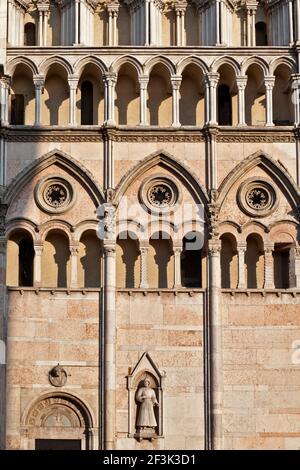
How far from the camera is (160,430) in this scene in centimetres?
2997

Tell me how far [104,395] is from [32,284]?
315cm

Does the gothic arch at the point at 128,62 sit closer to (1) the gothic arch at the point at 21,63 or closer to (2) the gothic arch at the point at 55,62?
(2) the gothic arch at the point at 55,62

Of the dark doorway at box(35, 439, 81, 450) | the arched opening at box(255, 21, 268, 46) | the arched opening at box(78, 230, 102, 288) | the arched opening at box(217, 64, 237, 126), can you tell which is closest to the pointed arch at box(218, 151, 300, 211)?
the arched opening at box(217, 64, 237, 126)

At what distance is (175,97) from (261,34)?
10.2 feet

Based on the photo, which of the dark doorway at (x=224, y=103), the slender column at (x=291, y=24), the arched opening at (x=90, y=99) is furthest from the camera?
the dark doorway at (x=224, y=103)

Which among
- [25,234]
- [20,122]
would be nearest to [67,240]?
[25,234]

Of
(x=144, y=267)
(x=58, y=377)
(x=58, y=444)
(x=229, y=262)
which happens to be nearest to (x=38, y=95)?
(x=144, y=267)

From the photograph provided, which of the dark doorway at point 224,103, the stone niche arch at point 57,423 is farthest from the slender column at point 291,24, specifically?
the stone niche arch at point 57,423

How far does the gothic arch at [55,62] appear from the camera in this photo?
31.3 m

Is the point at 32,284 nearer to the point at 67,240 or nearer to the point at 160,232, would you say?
the point at 67,240

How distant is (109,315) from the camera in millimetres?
30250

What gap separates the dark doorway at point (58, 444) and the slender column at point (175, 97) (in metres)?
7.62

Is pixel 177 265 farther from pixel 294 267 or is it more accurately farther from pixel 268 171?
pixel 268 171

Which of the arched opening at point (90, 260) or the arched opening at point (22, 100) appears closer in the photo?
the arched opening at point (90, 260)
